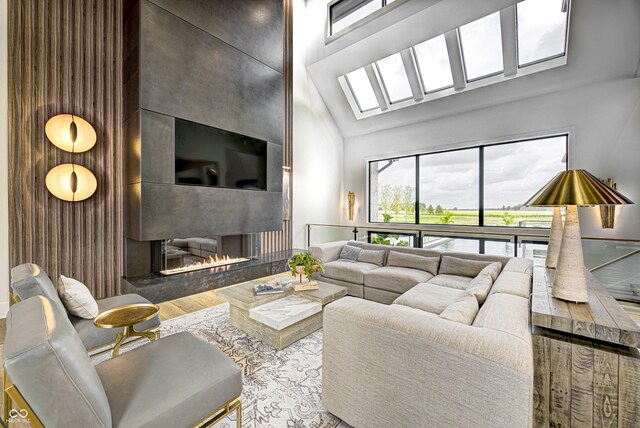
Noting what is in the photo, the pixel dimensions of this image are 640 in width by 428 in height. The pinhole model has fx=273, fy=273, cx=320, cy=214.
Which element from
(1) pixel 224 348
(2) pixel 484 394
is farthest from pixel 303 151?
(2) pixel 484 394

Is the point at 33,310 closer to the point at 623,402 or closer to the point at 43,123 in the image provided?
the point at 623,402

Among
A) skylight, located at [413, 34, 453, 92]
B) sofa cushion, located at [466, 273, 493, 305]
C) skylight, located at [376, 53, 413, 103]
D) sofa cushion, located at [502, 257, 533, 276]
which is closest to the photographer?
sofa cushion, located at [466, 273, 493, 305]

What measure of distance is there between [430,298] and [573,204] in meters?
1.46

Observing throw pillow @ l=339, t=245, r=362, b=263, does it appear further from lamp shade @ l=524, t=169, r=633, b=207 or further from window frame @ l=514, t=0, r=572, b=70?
window frame @ l=514, t=0, r=572, b=70

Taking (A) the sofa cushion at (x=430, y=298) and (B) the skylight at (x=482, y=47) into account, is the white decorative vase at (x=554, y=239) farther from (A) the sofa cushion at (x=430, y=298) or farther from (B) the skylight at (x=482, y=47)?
(B) the skylight at (x=482, y=47)

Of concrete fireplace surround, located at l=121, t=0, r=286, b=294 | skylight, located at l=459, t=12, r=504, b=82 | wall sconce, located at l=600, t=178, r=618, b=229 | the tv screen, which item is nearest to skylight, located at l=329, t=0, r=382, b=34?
concrete fireplace surround, located at l=121, t=0, r=286, b=294

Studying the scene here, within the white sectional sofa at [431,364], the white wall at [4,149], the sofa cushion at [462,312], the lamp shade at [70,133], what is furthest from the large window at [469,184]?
the white wall at [4,149]

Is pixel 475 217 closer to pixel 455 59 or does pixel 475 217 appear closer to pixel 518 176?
pixel 518 176

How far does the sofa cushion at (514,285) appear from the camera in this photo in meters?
1.78

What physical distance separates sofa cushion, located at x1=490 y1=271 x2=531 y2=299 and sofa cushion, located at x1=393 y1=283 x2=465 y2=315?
37 centimetres

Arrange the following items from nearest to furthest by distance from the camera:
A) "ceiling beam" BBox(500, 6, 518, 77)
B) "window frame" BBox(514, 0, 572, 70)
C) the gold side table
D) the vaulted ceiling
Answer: the gold side table → the vaulted ceiling → "window frame" BBox(514, 0, 572, 70) → "ceiling beam" BBox(500, 6, 518, 77)

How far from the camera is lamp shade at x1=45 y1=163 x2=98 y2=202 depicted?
10.1 ft

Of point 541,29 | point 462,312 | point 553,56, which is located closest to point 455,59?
point 541,29

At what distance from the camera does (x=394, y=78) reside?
599 centimetres
